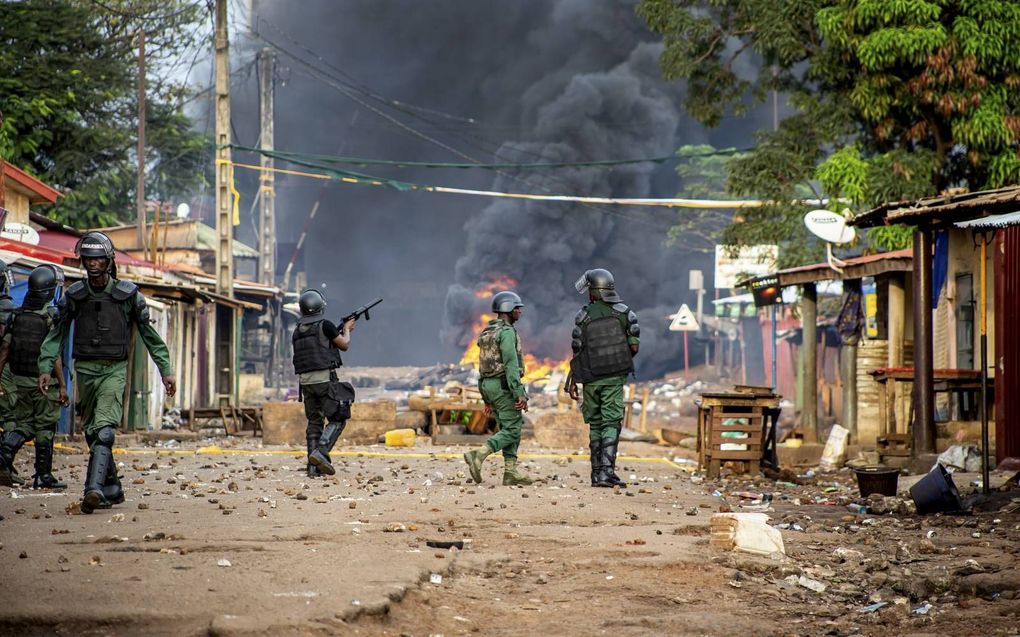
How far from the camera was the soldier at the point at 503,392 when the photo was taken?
12.2 meters

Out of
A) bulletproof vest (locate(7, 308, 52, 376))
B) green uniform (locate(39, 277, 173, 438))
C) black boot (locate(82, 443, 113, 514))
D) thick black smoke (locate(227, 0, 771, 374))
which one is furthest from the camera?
thick black smoke (locate(227, 0, 771, 374))

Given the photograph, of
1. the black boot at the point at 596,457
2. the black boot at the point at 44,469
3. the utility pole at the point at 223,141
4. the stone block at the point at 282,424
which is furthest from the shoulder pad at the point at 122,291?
the utility pole at the point at 223,141

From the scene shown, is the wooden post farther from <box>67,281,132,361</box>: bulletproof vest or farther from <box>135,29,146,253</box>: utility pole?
<box>135,29,146,253</box>: utility pole

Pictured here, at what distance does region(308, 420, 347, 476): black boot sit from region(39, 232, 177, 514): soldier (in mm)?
3427

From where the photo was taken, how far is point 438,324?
69625 millimetres

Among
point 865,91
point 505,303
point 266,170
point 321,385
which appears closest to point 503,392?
point 505,303

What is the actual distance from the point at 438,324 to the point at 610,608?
63.9 m

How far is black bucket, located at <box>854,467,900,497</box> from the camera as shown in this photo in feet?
36.7

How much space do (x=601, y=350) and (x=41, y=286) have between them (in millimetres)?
5565

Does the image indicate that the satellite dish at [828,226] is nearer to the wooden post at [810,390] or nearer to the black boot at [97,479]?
the wooden post at [810,390]

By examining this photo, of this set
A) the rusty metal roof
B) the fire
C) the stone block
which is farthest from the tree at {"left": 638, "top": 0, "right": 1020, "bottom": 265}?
the fire

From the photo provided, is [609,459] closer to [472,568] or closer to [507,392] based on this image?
[507,392]

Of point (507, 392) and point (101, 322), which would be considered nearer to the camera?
point (101, 322)

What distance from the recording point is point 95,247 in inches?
365
